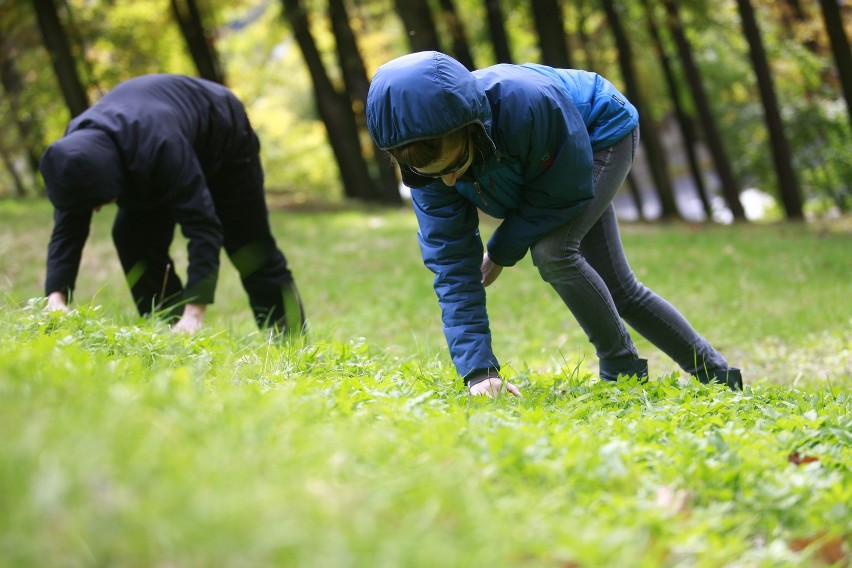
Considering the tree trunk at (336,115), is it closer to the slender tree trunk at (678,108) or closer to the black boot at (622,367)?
the slender tree trunk at (678,108)

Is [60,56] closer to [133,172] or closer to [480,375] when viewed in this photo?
[133,172]

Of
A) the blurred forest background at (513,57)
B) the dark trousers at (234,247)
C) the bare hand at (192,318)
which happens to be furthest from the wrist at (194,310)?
the blurred forest background at (513,57)

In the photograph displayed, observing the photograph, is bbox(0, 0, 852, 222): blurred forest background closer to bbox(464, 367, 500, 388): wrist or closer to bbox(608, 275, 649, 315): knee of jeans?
bbox(608, 275, 649, 315): knee of jeans

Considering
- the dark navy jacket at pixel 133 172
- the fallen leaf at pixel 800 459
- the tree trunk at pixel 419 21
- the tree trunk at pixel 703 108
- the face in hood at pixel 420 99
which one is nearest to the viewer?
Result: the fallen leaf at pixel 800 459

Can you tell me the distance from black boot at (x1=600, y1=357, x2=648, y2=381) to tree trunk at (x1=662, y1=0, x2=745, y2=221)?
54.1ft

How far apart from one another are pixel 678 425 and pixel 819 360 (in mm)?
3609

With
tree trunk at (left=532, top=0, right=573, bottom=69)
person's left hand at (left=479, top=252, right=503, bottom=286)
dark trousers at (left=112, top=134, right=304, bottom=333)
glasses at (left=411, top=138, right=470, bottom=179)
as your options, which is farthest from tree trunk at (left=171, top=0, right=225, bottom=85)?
glasses at (left=411, top=138, right=470, bottom=179)

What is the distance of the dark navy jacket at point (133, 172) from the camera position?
428 centimetres

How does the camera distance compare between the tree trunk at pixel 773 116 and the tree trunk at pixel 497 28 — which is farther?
the tree trunk at pixel 497 28

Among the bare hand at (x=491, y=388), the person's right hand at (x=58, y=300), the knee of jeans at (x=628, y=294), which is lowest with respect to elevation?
the knee of jeans at (x=628, y=294)

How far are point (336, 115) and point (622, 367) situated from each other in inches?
638

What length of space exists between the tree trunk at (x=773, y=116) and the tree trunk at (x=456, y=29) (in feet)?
18.6

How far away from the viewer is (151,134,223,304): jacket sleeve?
4555 mm

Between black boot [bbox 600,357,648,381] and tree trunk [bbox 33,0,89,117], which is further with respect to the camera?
tree trunk [bbox 33,0,89,117]
